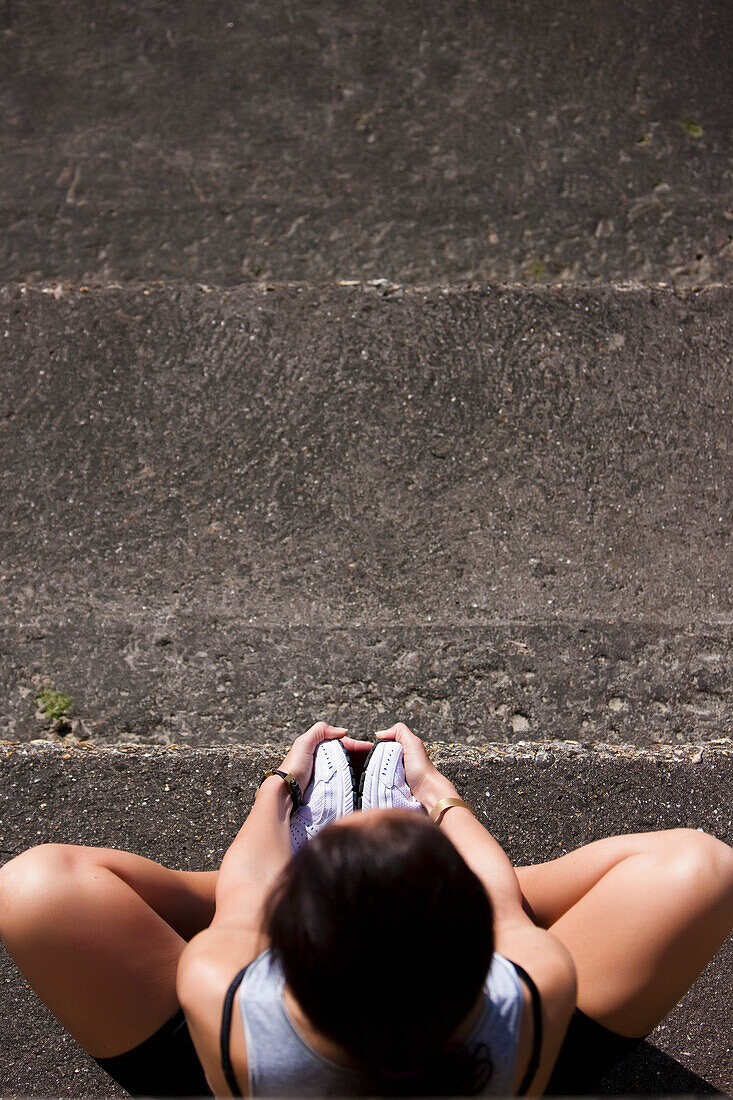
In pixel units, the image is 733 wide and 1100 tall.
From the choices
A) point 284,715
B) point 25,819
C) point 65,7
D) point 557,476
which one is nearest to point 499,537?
point 557,476

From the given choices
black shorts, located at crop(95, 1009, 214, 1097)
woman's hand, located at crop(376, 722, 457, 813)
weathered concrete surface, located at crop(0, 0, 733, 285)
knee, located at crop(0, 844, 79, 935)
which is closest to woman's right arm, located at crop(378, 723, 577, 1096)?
woman's hand, located at crop(376, 722, 457, 813)

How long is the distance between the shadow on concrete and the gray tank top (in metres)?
1.02

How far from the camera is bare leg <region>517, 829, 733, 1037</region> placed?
161cm

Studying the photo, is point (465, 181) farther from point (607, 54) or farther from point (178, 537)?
point (178, 537)

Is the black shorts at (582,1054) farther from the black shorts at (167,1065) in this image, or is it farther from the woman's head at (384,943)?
the black shorts at (167,1065)

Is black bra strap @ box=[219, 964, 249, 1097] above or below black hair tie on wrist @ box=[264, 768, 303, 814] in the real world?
above

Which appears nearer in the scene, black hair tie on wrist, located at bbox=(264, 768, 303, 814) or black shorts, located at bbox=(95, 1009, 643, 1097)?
black shorts, located at bbox=(95, 1009, 643, 1097)

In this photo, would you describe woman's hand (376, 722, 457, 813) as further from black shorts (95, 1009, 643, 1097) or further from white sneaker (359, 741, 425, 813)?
black shorts (95, 1009, 643, 1097)

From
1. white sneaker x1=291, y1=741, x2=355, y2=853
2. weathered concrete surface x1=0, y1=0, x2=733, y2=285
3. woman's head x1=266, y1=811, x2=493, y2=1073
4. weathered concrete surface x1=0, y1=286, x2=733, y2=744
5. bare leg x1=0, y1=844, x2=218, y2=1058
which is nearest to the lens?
woman's head x1=266, y1=811, x2=493, y2=1073

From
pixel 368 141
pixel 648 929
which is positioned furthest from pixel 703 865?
pixel 368 141

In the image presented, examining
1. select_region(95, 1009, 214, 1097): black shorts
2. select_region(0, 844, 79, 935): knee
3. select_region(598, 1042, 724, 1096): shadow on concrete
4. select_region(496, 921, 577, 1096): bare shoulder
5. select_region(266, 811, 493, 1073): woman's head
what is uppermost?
select_region(266, 811, 493, 1073): woman's head

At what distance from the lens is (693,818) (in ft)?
7.48

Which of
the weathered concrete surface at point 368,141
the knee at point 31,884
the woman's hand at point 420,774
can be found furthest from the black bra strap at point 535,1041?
the weathered concrete surface at point 368,141

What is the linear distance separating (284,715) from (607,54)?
2.95 metres
